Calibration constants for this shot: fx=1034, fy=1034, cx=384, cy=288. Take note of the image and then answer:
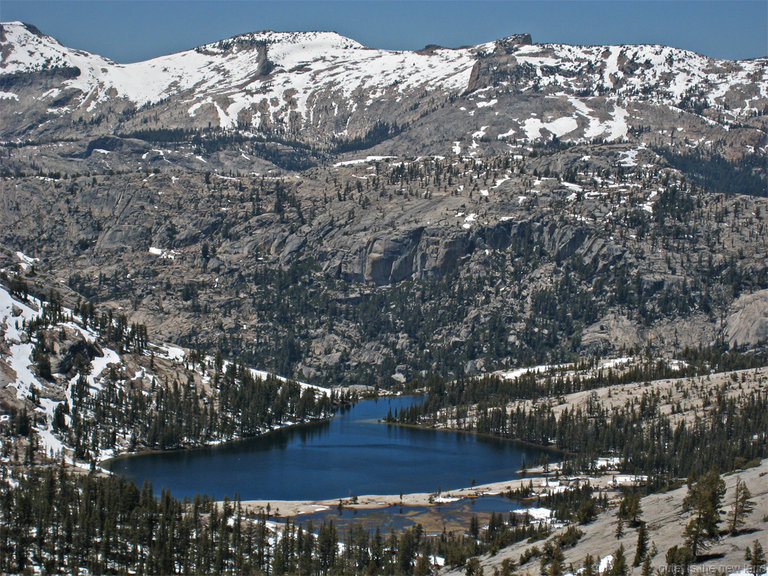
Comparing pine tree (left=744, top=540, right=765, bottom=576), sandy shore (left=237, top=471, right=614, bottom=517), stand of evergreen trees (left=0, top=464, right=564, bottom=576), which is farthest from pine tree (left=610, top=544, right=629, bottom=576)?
sandy shore (left=237, top=471, right=614, bottom=517)

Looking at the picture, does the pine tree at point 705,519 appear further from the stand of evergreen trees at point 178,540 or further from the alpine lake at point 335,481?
the alpine lake at point 335,481

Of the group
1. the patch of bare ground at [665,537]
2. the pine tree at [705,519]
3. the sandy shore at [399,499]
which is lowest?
the sandy shore at [399,499]

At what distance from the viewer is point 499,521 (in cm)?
13900

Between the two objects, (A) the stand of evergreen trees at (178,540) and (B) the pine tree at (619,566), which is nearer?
(B) the pine tree at (619,566)

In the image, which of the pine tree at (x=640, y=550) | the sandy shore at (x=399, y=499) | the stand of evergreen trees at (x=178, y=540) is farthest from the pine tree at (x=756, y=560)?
the sandy shore at (x=399, y=499)

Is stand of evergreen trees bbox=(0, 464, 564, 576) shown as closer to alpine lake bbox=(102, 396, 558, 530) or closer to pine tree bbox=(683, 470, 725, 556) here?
alpine lake bbox=(102, 396, 558, 530)

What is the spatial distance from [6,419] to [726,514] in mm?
133572

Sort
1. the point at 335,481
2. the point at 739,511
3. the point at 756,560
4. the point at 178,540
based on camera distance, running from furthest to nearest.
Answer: the point at 335,481 < the point at 178,540 < the point at 739,511 < the point at 756,560

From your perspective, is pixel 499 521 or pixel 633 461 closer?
pixel 499 521

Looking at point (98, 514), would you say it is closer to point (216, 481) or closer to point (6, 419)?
point (216, 481)

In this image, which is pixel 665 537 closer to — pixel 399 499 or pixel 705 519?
pixel 705 519

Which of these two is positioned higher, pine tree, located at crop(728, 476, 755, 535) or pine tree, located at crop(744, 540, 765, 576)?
pine tree, located at crop(728, 476, 755, 535)

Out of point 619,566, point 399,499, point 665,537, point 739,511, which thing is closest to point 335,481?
point 399,499

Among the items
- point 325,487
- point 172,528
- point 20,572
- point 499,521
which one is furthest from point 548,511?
point 20,572
